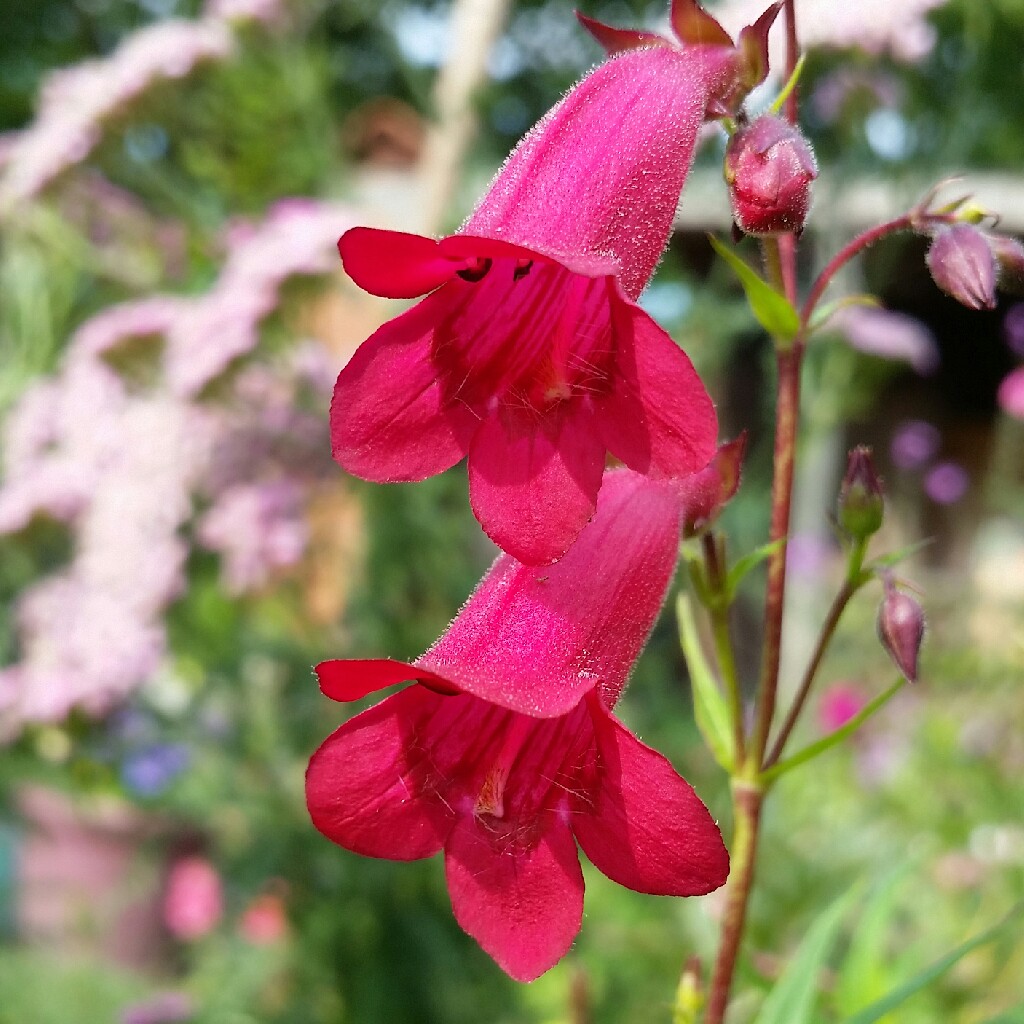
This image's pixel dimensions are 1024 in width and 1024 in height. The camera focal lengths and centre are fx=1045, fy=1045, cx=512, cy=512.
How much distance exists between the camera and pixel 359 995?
5.19 feet

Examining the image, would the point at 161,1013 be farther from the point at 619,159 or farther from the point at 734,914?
the point at 619,159

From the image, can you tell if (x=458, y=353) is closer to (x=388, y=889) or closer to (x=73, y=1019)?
(x=388, y=889)

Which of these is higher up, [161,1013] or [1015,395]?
[1015,395]

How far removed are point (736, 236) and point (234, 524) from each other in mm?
1287

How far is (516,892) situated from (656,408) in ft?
0.68

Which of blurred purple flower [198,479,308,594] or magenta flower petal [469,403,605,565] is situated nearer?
magenta flower petal [469,403,605,565]

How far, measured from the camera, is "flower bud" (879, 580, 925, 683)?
A: 1.59 ft

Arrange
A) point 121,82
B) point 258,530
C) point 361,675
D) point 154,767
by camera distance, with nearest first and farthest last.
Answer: point 361,675, point 258,530, point 121,82, point 154,767

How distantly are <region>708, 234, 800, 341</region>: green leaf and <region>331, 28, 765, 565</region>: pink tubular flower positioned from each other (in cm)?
4

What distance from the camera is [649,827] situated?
389mm

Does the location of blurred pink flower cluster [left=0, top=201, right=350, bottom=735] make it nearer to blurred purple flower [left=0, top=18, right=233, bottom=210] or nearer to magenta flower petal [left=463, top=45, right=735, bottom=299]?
blurred purple flower [left=0, top=18, right=233, bottom=210]

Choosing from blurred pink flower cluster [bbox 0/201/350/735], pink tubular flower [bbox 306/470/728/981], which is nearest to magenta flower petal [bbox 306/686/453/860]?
pink tubular flower [bbox 306/470/728/981]

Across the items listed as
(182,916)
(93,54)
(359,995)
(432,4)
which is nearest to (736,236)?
(359,995)

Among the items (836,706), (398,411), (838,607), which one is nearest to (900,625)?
(838,607)
